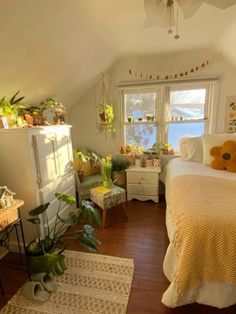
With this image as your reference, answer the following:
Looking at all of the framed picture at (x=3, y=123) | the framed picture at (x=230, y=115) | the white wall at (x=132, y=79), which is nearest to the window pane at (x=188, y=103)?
the white wall at (x=132, y=79)

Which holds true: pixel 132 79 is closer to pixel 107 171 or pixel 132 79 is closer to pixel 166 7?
pixel 107 171

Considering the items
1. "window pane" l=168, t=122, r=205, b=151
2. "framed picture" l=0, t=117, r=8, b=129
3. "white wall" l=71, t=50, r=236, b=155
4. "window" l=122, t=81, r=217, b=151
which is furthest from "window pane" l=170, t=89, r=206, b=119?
"framed picture" l=0, t=117, r=8, b=129

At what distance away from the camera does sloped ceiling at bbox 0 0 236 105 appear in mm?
1410

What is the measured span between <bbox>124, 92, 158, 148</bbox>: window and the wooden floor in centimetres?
112

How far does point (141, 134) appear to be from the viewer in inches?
133

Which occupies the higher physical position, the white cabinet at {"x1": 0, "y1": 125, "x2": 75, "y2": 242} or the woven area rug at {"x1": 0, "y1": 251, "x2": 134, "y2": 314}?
the white cabinet at {"x1": 0, "y1": 125, "x2": 75, "y2": 242}

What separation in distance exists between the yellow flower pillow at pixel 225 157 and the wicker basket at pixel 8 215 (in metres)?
2.20

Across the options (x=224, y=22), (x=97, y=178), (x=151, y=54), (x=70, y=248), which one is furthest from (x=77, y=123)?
(x=224, y=22)

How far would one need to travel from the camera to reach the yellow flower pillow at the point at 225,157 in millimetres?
2309

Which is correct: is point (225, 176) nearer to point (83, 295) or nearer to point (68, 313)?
point (83, 295)

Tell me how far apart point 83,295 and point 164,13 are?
2072 millimetres

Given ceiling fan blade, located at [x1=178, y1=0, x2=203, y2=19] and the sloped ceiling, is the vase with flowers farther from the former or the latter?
ceiling fan blade, located at [x1=178, y1=0, x2=203, y2=19]

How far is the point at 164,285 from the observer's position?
61.2 inches

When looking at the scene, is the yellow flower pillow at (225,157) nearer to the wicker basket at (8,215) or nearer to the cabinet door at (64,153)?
the cabinet door at (64,153)
